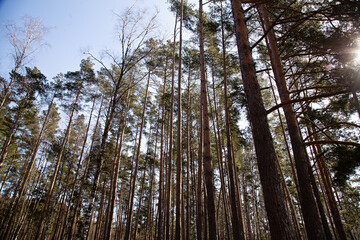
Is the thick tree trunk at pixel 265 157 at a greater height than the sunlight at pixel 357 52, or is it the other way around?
the sunlight at pixel 357 52

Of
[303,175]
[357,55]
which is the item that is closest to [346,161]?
[303,175]

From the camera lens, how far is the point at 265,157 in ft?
8.77

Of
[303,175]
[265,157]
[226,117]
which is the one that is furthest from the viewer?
[226,117]

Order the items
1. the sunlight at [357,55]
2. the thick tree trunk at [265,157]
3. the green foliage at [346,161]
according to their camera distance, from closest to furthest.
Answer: the thick tree trunk at [265,157]
the sunlight at [357,55]
the green foliage at [346,161]

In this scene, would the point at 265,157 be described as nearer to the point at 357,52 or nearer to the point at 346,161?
the point at 346,161

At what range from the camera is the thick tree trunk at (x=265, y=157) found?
2289 millimetres

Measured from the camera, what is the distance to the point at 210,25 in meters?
8.66

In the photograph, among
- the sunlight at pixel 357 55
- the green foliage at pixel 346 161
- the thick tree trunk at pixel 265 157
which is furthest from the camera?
the green foliage at pixel 346 161

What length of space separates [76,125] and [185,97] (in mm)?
10870

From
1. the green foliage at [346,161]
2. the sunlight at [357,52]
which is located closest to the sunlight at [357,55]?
the sunlight at [357,52]

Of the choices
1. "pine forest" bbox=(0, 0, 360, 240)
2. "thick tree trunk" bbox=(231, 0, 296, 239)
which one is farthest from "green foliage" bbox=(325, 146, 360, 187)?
"thick tree trunk" bbox=(231, 0, 296, 239)

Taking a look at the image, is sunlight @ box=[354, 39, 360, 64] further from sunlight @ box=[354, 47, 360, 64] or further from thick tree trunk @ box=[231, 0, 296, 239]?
thick tree trunk @ box=[231, 0, 296, 239]

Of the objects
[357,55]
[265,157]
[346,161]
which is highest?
[357,55]

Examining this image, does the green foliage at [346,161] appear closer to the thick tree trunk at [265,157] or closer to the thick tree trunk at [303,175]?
the thick tree trunk at [303,175]
